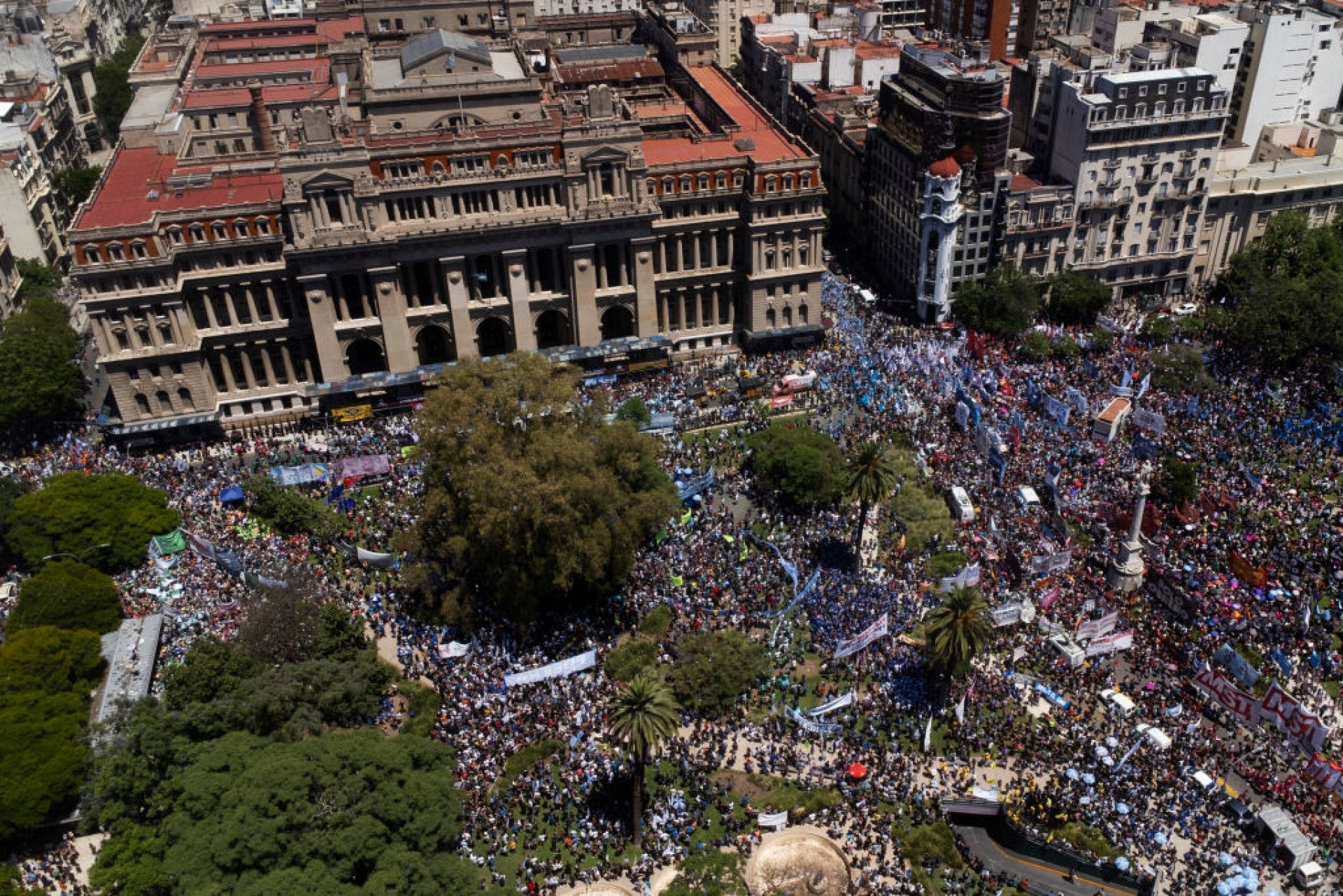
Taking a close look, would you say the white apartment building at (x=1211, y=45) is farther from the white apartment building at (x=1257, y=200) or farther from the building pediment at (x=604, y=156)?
the building pediment at (x=604, y=156)

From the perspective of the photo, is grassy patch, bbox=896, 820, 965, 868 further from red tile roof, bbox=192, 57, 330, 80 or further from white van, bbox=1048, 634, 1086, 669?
red tile roof, bbox=192, 57, 330, 80

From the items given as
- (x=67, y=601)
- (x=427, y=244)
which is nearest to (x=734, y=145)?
(x=427, y=244)

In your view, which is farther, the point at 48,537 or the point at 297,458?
the point at 297,458

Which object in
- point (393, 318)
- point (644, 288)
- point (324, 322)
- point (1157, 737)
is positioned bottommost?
point (1157, 737)

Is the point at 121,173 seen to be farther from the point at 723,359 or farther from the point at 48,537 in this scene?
the point at 723,359

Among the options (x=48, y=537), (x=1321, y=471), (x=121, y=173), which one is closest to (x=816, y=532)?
(x=1321, y=471)

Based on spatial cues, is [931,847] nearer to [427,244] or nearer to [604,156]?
[604,156]
